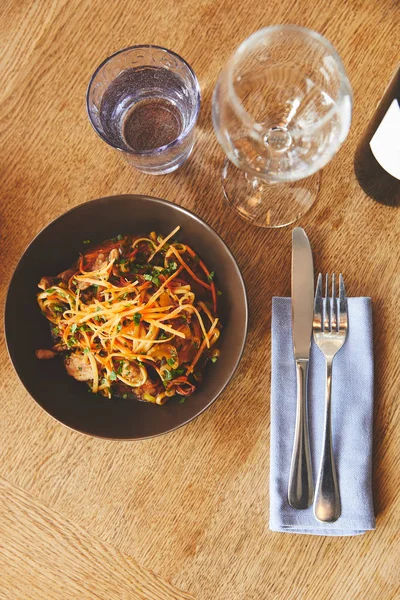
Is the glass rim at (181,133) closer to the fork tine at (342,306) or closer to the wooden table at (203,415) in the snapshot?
the wooden table at (203,415)

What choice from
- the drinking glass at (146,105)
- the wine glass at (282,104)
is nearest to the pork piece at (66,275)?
the drinking glass at (146,105)

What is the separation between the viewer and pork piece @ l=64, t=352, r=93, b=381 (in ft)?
3.46

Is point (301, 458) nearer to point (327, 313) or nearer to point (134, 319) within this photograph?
point (327, 313)

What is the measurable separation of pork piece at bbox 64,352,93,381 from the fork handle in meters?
0.45

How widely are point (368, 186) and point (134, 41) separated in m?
0.55

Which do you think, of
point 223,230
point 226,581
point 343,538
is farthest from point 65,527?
point 223,230

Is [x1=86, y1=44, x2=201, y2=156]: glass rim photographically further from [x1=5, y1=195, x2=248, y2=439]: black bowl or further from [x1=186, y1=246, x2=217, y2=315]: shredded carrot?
[x1=186, y1=246, x2=217, y2=315]: shredded carrot

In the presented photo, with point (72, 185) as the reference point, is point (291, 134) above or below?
above

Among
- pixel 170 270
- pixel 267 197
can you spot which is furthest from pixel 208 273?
pixel 267 197

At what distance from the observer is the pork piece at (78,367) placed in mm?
1055

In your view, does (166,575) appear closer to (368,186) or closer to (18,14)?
(368,186)

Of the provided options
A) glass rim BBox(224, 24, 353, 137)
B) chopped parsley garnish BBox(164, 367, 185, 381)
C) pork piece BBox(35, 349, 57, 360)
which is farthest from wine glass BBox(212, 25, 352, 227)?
pork piece BBox(35, 349, 57, 360)

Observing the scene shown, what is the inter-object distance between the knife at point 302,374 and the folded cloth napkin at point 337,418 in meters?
0.02

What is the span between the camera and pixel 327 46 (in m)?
0.88
